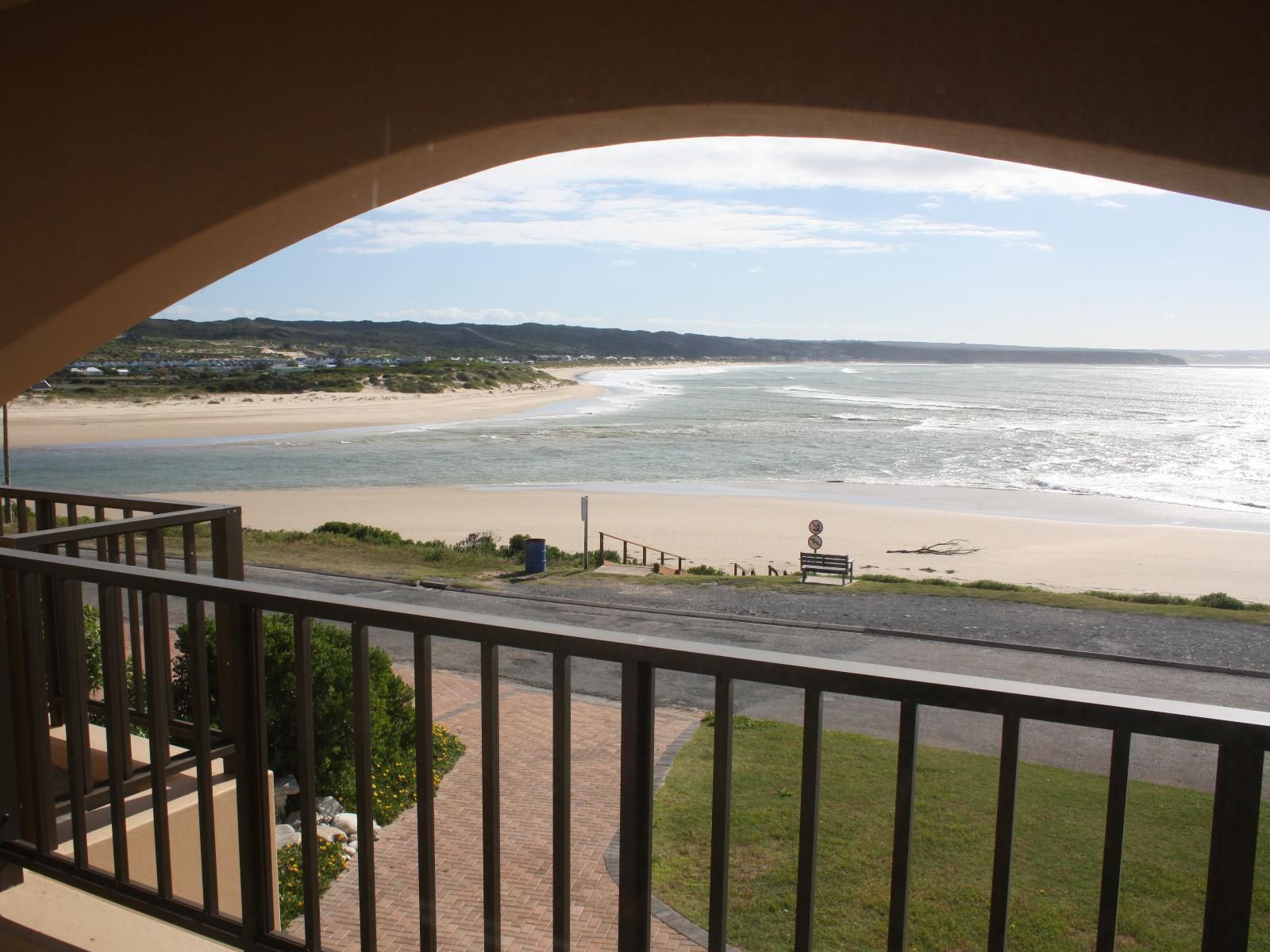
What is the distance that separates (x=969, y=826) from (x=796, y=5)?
14.4 feet

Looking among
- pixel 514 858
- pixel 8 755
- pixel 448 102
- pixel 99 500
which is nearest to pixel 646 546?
pixel 514 858

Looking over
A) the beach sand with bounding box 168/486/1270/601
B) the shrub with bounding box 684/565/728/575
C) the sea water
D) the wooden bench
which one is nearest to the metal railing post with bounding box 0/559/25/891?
the wooden bench

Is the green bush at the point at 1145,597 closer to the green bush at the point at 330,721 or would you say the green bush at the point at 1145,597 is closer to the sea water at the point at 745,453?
the sea water at the point at 745,453

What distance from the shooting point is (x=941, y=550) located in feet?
75.9

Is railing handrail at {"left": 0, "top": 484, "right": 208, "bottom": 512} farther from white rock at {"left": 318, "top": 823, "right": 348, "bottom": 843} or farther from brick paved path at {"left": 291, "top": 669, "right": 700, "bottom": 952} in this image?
white rock at {"left": 318, "top": 823, "right": 348, "bottom": 843}

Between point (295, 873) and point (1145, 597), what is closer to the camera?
point (295, 873)

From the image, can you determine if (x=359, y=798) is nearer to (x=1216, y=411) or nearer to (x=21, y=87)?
(x=21, y=87)

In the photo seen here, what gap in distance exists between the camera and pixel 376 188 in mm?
3104

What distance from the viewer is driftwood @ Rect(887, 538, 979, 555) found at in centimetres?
2289

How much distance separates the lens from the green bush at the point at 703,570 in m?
19.6

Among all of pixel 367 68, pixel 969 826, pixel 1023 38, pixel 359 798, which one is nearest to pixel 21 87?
pixel 367 68

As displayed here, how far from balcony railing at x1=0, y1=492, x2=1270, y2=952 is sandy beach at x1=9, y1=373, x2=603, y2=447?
4454 centimetres

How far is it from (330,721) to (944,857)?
3544 millimetres

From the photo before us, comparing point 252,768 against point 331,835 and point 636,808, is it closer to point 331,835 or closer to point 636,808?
point 636,808
